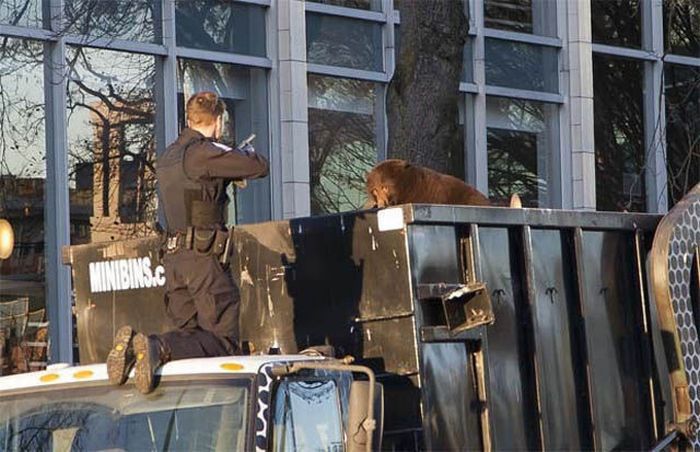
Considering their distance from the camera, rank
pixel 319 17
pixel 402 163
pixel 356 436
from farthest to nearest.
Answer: pixel 319 17
pixel 402 163
pixel 356 436

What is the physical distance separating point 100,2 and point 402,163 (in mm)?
7993

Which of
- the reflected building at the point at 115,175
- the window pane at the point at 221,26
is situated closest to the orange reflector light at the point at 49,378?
the reflected building at the point at 115,175

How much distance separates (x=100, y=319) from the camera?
7070 mm

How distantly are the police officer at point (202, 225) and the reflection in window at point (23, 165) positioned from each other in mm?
8598

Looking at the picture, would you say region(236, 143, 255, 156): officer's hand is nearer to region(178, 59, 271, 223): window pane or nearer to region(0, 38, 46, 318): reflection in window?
region(0, 38, 46, 318): reflection in window

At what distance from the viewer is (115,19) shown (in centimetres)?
1508

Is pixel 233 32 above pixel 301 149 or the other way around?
above

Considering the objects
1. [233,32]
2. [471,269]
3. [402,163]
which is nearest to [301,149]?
[233,32]

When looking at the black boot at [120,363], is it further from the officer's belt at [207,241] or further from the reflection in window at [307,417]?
the officer's belt at [207,241]

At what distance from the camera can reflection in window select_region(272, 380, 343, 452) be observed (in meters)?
5.11

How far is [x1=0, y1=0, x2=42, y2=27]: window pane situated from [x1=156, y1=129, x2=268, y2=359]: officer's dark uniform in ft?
28.5

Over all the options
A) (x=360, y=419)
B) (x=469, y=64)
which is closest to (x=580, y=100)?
(x=469, y=64)

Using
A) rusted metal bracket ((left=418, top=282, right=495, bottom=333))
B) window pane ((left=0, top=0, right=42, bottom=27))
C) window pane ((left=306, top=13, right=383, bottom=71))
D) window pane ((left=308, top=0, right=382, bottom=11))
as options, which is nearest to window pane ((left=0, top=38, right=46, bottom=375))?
window pane ((left=0, top=0, right=42, bottom=27))

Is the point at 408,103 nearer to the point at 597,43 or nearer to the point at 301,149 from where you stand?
the point at 301,149
